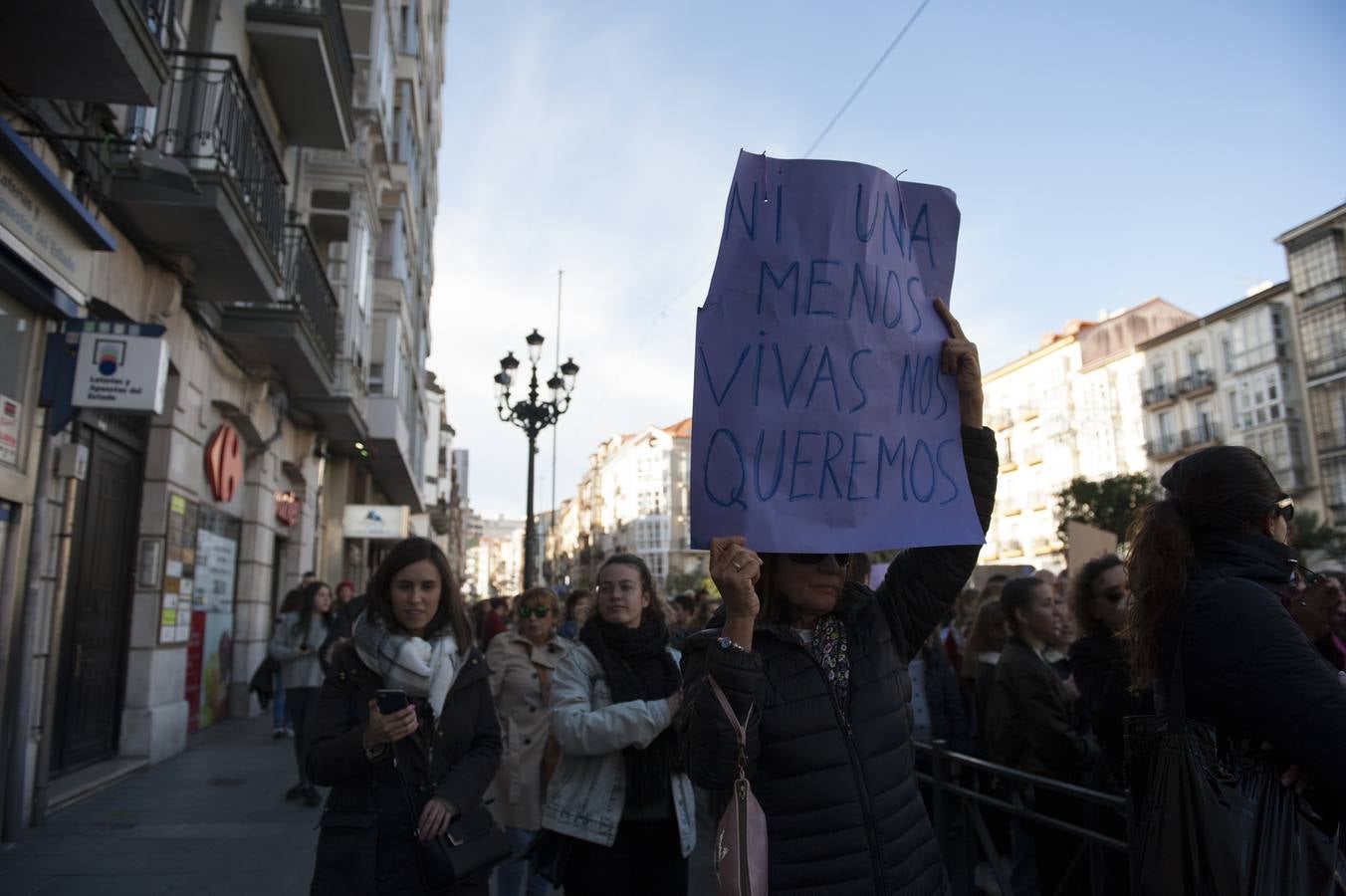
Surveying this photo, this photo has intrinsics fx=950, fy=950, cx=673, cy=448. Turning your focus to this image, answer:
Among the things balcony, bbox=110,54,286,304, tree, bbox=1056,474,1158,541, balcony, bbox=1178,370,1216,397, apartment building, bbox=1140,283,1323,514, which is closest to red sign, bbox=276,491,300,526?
balcony, bbox=110,54,286,304

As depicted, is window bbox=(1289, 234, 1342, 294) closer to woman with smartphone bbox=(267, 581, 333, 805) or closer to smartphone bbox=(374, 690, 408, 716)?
woman with smartphone bbox=(267, 581, 333, 805)

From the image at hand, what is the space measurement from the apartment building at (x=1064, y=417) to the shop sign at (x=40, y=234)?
53.3 metres

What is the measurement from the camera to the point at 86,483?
344 inches

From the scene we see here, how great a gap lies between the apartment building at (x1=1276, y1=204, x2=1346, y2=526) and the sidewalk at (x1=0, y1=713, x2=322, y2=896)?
152ft

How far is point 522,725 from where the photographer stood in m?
5.08

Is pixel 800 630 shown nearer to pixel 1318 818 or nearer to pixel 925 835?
pixel 925 835

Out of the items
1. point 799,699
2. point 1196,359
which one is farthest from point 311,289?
point 1196,359

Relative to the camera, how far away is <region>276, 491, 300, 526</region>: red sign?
15834 mm

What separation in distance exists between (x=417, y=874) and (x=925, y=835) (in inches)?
64.8

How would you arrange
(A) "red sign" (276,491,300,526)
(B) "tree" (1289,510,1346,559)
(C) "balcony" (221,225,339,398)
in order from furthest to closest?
1. (B) "tree" (1289,510,1346,559)
2. (A) "red sign" (276,491,300,526)
3. (C) "balcony" (221,225,339,398)

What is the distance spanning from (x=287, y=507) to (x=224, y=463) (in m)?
4.16

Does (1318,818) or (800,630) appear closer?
(1318,818)

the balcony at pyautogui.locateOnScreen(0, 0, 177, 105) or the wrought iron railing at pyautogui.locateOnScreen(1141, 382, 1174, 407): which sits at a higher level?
the wrought iron railing at pyautogui.locateOnScreen(1141, 382, 1174, 407)

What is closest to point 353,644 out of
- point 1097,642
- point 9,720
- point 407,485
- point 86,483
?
point 1097,642
